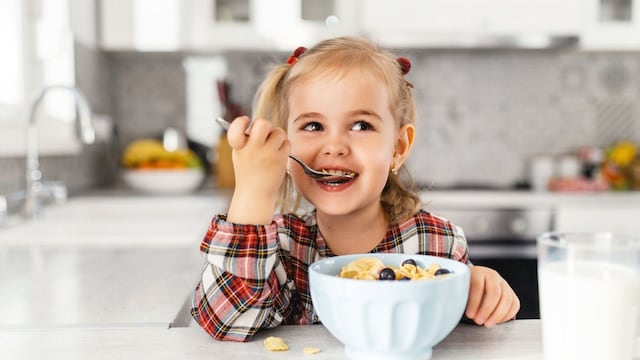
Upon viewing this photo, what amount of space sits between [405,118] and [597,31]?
79.1 inches

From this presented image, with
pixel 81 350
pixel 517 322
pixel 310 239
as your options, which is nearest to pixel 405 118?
pixel 310 239

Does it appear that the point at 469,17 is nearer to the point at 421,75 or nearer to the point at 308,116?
the point at 421,75

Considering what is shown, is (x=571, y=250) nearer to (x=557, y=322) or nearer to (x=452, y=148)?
→ (x=557, y=322)

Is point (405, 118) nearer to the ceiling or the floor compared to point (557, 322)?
nearer to the ceiling

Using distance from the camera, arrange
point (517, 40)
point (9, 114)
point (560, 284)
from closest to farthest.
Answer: point (560, 284) < point (9, 114) < point (517, 40)

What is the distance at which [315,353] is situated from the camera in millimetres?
663

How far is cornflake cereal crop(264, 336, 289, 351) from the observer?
677 mm

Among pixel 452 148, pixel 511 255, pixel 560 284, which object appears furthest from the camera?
pixel 452 148

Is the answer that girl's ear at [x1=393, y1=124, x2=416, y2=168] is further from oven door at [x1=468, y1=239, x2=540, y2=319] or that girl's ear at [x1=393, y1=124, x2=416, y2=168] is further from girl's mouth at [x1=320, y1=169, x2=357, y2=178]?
oven door at [x1=468, y1=239, x2=540, y2=319]

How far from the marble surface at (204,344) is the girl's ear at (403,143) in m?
0.42

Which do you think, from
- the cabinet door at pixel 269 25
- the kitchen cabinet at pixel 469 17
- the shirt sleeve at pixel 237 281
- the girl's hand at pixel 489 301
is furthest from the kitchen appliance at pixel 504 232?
the shirt sleeve at pixel 237 281

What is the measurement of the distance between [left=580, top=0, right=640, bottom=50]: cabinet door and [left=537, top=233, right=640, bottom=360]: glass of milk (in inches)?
95.1

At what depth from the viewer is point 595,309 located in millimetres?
573

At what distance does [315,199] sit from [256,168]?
0.88 feet
